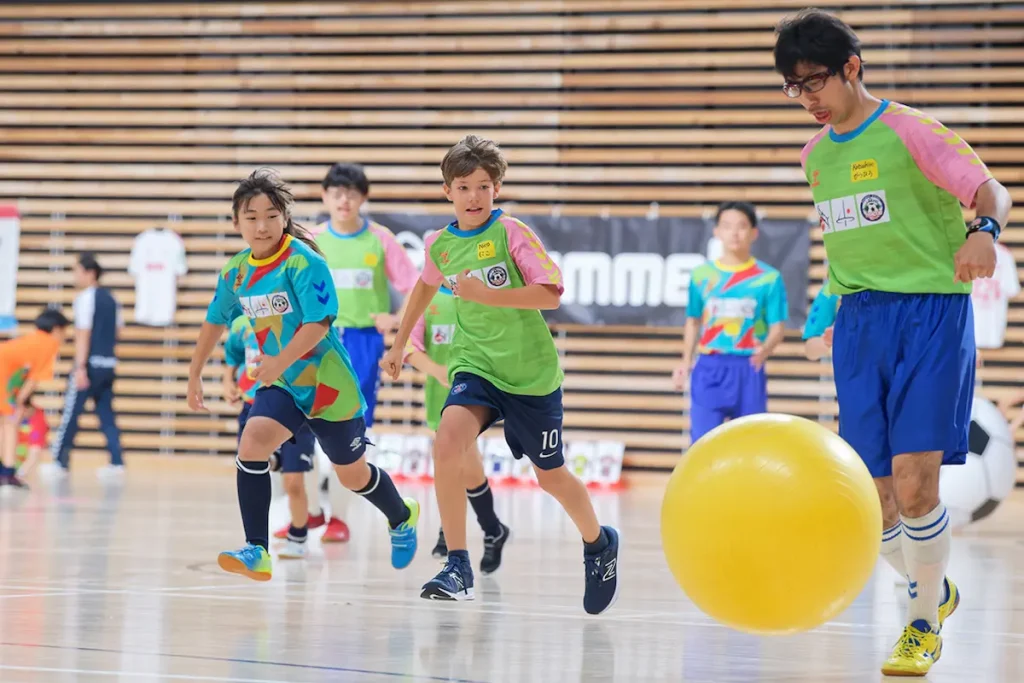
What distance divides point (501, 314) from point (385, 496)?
126cm

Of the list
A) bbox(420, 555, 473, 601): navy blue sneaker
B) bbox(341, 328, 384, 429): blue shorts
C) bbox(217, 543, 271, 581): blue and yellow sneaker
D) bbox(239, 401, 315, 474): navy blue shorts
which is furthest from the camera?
bbox(341, 328, 384, 429): blue shorts

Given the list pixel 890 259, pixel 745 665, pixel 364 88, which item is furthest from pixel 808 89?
pixel 364 88

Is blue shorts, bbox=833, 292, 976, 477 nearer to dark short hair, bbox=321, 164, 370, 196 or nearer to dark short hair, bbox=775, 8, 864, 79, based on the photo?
dark short hair, bbox=775, 8, 864, 79

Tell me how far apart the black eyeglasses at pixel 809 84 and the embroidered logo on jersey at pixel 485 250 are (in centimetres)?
123

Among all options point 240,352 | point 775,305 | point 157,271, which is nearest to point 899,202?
point 775,305

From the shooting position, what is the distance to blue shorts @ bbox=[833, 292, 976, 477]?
157 inches

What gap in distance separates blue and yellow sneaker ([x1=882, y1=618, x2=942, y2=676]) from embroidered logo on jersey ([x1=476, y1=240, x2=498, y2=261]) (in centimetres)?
186

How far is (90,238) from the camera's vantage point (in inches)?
558

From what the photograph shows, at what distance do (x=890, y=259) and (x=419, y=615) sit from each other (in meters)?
2.03

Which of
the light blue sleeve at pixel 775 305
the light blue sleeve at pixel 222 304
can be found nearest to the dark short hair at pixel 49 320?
the light blue sleeve at pixel 775 305

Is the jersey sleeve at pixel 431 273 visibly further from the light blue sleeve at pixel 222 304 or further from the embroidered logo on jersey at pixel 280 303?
the light blue sleeve at pixel 222 304

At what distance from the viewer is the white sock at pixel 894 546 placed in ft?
14.8

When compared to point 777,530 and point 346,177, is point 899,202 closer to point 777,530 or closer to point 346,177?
point 777,530

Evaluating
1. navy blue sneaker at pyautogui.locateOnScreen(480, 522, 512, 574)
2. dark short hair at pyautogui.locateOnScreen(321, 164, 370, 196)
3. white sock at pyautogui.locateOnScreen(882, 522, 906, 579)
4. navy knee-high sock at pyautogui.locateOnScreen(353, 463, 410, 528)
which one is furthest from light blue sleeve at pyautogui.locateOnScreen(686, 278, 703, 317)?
white sock at pyautogui.locateOnScreen(882, 522, 906, 579)
